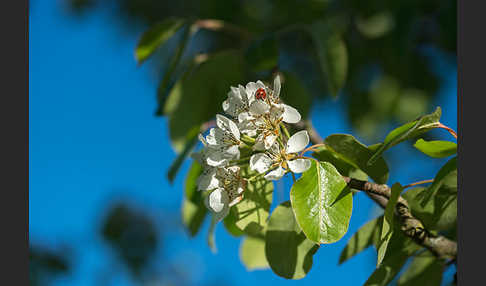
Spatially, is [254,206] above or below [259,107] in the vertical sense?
below

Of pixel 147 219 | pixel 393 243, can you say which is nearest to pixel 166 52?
pixel 147 219

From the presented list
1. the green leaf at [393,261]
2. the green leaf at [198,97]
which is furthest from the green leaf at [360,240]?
the green leaf at [198,97]

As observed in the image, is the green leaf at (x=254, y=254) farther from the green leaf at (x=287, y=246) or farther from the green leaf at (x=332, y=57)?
the green leaf at (x=332, y=57)

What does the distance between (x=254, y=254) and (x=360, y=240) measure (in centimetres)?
34

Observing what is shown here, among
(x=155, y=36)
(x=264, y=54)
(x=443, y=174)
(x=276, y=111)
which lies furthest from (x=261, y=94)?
(x=155, y=36)

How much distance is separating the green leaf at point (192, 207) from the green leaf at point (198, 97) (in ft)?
0.59

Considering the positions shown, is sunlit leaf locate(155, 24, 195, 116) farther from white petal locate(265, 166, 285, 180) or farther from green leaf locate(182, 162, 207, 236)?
white petal locate(265, 166, 285, 180)

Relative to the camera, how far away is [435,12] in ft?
6.72

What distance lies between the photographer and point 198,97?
1409 millimetres

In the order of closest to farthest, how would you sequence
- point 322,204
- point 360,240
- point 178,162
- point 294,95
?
point 322,204 → point 360,240 → point 178,162 → point 294,95

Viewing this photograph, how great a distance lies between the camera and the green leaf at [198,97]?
55.3 inches

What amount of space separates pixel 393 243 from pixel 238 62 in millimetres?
748

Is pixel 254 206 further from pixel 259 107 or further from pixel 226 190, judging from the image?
pixel 259 107

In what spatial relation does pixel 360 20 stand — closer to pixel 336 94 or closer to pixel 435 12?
pixel 435 12
